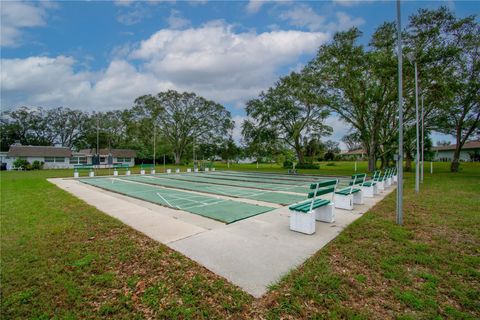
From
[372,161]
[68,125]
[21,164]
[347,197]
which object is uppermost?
[68,125]

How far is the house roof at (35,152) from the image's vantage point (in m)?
35.9

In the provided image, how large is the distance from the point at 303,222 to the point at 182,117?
139 feet

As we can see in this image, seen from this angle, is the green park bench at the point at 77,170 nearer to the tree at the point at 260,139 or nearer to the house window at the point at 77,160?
the house window at the point at 77,160

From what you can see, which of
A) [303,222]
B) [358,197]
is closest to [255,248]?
[303,222]

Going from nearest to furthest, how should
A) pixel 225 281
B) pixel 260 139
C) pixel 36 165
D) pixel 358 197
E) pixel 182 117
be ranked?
pixel 225 281, pixel 358 197, pixel 36 165, pixel 260 139, pixel 182 117

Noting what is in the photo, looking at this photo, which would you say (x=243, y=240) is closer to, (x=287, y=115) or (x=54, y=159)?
(x=287, y=115)

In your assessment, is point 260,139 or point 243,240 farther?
point 260,139

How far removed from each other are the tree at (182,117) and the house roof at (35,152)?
1501 cm

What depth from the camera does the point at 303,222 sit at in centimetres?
474

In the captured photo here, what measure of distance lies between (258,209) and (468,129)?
29034 mm

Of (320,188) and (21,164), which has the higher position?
(320,188)

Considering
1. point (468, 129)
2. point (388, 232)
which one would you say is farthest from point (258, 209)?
point (468, 129)

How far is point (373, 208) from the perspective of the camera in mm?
7117

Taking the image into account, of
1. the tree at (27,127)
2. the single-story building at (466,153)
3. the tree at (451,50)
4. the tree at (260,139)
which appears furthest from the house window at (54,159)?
the single-story building at (466,153)
